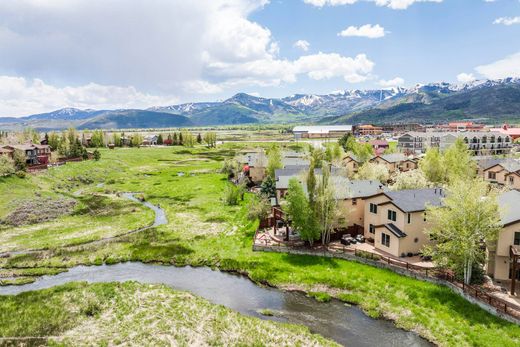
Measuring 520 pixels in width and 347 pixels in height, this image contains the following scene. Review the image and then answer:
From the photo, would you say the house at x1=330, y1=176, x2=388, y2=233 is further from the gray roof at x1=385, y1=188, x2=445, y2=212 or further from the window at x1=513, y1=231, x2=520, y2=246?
the window at x1=513, y1=231, x2=520, y2=246

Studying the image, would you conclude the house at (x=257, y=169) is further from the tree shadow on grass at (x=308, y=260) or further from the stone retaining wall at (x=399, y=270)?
the tree shadow on grass at (x=308, y=260)

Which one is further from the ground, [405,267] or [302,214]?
[302,214]

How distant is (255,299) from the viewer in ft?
118

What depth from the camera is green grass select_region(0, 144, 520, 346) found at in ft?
96.5

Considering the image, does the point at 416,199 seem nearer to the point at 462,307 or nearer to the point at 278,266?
the point at 462,307

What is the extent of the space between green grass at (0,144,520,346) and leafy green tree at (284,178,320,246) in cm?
379

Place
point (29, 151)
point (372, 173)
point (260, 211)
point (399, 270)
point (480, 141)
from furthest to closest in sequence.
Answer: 1. point (480, 141)
2. point (29, 151)
3. point (372, 173)
4. point (260, 211)
5. point (399, 270)

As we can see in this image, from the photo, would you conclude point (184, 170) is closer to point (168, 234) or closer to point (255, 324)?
point (168, 234)

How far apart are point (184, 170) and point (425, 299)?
108090mm

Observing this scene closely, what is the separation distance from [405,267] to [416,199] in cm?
1067

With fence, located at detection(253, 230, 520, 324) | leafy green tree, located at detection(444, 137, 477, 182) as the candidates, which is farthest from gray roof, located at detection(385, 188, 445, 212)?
leafy green tree, located at detection(444, 137, 477, 182)

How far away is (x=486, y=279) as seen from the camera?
1409 inches

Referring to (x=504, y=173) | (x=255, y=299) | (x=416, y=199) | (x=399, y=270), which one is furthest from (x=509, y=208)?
(x=504, y=173)

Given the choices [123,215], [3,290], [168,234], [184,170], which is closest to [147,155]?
[184,170]
